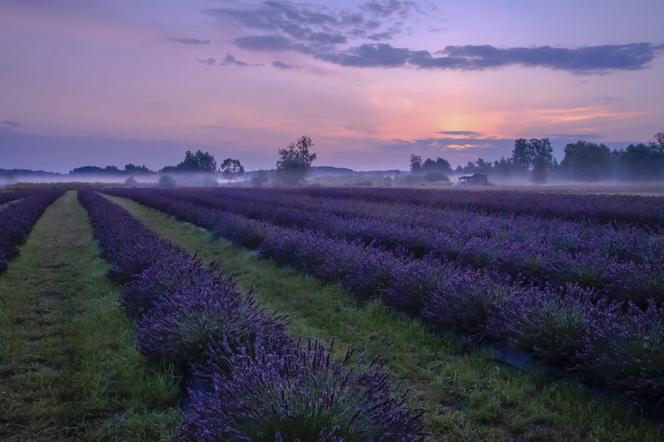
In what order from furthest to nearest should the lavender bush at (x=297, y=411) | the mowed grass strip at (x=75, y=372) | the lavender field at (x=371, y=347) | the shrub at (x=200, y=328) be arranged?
the shrub at (x=200, y=328)
the mowed grass strip at (x=75, y=372)
the lavender field at (x=371, y=347)
the lavender bush at (x=297, y=411)

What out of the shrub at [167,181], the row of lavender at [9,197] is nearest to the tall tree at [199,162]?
the shrub at [167,181]

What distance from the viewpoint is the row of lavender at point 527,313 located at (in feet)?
12.1

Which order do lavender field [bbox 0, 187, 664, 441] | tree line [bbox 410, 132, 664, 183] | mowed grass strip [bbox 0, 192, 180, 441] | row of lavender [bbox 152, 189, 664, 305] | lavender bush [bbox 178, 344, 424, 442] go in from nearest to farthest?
lavender bush [bbox 178, 344, 424, 442]
lavender field [bbox 0, 187, 664, 441]
mowed grass strip [bbox 0, 192, 180, 441]
row of lavender [bbox 152, 189, 664, 305]
tree line [bbox 410, 132, 664, 183]

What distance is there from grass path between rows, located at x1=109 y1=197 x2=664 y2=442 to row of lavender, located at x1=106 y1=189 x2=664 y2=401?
0.79ft

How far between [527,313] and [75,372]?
13.7ft

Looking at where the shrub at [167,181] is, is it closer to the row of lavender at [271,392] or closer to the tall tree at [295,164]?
the tall tree at [295,164]

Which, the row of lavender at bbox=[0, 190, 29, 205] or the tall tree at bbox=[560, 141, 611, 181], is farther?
the tall tree at bbox=[560, 141, 611, 181]

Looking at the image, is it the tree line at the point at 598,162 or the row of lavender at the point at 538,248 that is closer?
the row of lavender at the point at 538,248

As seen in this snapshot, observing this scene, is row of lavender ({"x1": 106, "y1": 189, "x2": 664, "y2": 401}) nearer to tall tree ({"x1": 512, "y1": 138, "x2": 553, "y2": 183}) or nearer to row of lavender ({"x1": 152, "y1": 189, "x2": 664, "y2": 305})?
row of lavender ({"x1": 152, "y1": 189, "x2": 664, "y2": 305})

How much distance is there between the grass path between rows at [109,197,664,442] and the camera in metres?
3.37

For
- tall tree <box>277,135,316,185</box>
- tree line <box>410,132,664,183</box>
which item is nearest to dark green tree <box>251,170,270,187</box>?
tall tree <box>277,135,316,185</box>

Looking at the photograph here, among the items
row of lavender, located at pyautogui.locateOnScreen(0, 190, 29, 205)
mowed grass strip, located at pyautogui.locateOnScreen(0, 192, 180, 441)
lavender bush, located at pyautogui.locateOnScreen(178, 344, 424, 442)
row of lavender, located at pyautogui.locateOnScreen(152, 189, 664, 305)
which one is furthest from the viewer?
row of lavender, located at pyautogui.locateOnScreen(0, 190, 29, 205)

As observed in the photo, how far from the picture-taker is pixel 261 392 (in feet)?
8.92

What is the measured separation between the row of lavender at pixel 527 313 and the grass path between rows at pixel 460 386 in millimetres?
239
